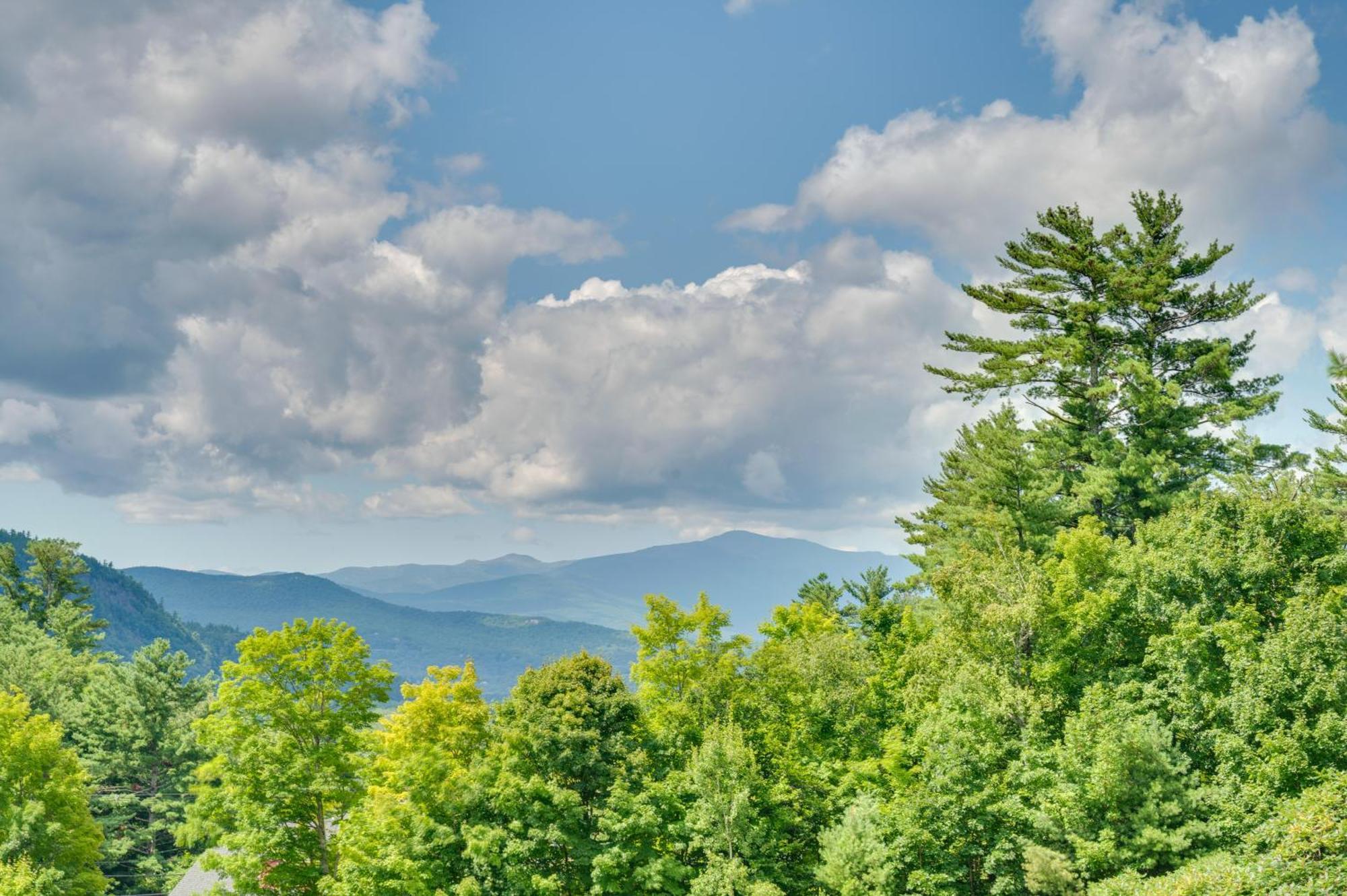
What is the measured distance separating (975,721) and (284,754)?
25.3 metres

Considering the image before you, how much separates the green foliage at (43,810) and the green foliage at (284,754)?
1041 centimetres

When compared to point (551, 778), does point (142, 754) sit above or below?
below

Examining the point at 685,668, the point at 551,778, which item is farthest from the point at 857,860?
the point at 551,778

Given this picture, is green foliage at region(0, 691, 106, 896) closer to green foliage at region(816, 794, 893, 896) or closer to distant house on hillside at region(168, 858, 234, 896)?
distant house on hillside at region(168, 858, 234, 896)

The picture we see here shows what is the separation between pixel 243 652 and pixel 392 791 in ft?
29.8

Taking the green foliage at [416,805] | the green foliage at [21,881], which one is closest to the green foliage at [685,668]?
the green foliage at [416,805]

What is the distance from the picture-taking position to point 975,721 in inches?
1231

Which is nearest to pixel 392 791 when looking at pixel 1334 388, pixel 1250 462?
pixel 1250 462

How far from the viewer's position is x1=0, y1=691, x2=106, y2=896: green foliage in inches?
1615

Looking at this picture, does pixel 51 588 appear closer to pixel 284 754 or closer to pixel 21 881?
pixel 21 881

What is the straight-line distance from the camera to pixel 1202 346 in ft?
139

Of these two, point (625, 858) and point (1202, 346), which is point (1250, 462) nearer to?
point (1202, 346)

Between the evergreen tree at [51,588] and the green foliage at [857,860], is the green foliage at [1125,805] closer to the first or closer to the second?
the green foliage at [857,860]

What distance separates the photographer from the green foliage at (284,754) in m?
35.3
